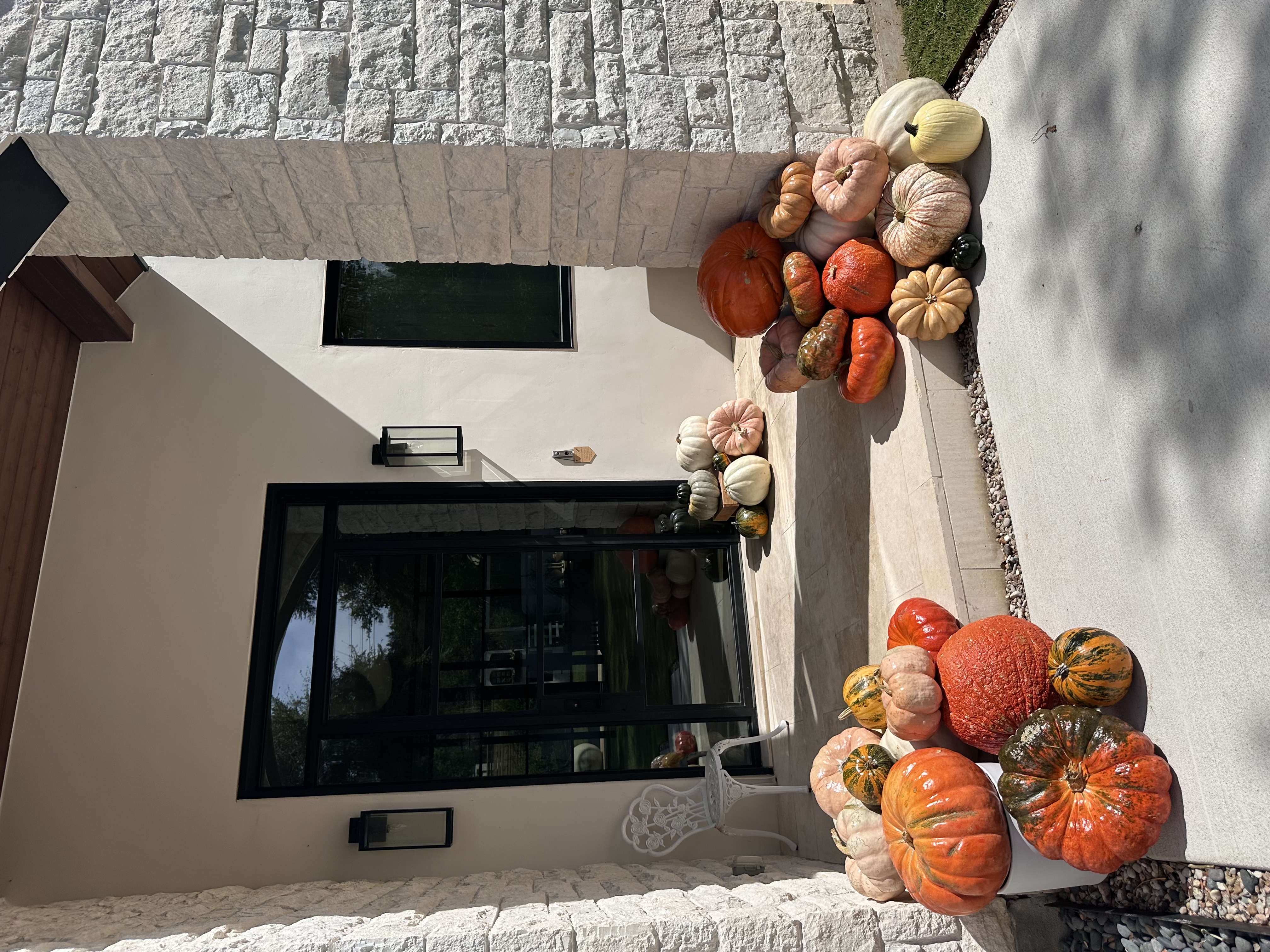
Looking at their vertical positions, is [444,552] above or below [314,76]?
below

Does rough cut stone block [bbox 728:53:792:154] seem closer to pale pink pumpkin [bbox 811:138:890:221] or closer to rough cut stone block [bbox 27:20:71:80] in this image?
pale pink pumpkin [bbox 811:138:890:221]

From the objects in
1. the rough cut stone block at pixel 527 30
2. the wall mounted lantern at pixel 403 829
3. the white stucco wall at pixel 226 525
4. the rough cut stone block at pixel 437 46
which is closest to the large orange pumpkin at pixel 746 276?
the rough cut stone block at pixel 527 30

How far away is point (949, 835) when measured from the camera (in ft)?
7.17

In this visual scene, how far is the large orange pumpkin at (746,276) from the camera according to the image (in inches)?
141

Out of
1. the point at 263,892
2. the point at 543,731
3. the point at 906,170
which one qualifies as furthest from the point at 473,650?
the point at 906,170

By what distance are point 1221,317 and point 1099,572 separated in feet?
2.40

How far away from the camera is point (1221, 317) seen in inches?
79.1

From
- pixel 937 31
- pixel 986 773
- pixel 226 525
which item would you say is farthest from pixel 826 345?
pixel 226 525

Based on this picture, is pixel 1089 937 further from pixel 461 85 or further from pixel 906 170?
pixel 461 85

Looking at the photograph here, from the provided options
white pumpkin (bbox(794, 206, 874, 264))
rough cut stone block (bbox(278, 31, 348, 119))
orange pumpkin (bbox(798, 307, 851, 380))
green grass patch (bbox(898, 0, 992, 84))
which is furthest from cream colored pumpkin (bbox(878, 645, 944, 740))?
rough cut stone block (bbox(278, 31, 348, 119))

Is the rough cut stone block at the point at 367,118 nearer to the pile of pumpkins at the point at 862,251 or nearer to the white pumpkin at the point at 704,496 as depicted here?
the pile of pumpkins at the point at 862,251

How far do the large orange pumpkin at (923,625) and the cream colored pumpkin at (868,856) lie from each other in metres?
0.52

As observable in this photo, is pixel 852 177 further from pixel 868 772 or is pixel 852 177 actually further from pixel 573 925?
pixel 573 925

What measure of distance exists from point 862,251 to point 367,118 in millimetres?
1834
